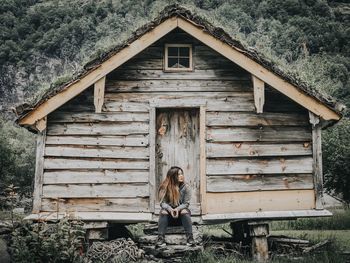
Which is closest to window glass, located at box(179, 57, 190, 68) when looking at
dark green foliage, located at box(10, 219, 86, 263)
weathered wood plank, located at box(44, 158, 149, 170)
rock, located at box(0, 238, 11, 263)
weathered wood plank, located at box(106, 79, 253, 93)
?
weathered wood plank, located at box(106, 79, 253, 93)

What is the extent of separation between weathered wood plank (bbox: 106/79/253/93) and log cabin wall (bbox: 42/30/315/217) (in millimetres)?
20

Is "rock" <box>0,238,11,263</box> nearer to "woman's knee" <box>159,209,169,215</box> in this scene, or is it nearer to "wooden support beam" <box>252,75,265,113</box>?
"woman's knee" <box>159,209,169,215</box>

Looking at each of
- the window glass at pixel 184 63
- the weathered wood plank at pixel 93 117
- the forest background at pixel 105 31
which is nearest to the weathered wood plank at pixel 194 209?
the weathered wood plank at pixel 93 117

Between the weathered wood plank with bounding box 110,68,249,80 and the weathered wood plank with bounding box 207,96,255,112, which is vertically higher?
the weathered wood plank with bounding box 110,68,249,80

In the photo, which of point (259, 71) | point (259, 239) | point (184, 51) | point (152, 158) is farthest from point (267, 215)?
point (184, 51)

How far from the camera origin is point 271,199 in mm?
9750

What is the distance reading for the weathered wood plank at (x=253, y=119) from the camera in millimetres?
9812

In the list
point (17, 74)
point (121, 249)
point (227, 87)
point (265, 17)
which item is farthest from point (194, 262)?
point (17, 74)

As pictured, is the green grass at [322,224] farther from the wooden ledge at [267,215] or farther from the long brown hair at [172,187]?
the long brown hair at [172,187]

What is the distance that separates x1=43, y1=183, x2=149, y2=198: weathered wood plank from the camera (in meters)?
9.50

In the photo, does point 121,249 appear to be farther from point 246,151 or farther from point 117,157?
point 246,151

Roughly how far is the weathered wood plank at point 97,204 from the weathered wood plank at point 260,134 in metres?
1.91

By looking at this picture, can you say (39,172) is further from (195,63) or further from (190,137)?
(195,63)

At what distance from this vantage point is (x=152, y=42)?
9.11 metres
